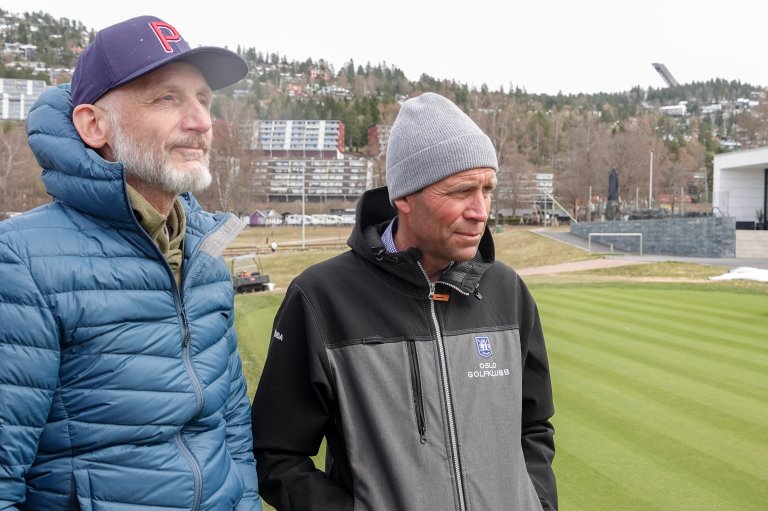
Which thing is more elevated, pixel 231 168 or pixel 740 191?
pixel 231 168

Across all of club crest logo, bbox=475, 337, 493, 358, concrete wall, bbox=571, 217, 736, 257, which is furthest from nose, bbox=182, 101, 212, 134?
concrete wall, bbox=571, 217, 736, 257

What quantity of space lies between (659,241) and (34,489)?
1301 inches

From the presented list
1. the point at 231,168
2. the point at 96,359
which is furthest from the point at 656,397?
the point at 231,168

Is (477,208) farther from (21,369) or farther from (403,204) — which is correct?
(21,369)

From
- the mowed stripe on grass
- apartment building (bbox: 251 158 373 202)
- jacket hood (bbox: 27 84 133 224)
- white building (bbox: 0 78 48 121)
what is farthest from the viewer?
white building (bbox: 0 78 48 121)

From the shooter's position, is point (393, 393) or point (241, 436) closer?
point (393, 393)

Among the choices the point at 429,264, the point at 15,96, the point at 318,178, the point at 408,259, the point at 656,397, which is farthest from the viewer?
the point at 15,96

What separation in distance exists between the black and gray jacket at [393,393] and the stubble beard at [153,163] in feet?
1.60

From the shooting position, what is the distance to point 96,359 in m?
1.87

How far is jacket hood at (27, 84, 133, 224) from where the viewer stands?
1.95m

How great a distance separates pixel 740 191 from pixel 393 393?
4643cm

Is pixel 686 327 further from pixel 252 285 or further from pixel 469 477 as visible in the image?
pixel 252 285

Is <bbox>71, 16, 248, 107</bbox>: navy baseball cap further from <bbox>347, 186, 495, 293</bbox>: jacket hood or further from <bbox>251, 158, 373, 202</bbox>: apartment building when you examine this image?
<bbox>251, 158, 373, 202</bbox>: apartment building

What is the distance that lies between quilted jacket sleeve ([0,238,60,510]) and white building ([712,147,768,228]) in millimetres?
45245
